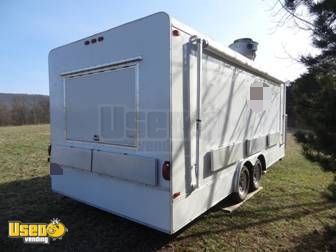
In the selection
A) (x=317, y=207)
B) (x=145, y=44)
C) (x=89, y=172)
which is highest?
(x=145, y=44)

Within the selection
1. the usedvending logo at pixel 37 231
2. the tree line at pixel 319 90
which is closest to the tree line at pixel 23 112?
the usedvending logo at pixel 37 231

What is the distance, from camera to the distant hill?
3671cm

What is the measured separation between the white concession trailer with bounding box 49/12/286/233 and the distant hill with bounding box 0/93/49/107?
118 ft

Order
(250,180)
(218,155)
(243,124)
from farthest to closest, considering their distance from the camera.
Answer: (250,180) → (243,124) → (218,155)

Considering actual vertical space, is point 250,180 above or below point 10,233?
above

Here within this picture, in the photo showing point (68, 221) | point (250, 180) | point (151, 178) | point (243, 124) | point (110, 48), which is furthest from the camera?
point (250, 180)

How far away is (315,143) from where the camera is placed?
10.3ft

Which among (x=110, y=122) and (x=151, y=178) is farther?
(x=110, y=122)

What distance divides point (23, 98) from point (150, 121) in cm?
4054

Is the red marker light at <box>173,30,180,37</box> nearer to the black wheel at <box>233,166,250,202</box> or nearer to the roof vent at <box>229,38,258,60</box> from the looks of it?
the black wheel at <box>233,166,250,202</box>

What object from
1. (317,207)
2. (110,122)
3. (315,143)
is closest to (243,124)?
(315,143)

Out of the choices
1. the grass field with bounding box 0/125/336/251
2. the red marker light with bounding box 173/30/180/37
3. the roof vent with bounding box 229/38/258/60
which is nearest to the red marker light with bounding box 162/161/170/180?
the grass field with bounding box 0/125/336/251

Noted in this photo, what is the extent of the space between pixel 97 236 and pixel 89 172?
0.87 metres

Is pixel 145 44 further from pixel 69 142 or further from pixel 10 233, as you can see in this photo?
pixel 10 233
